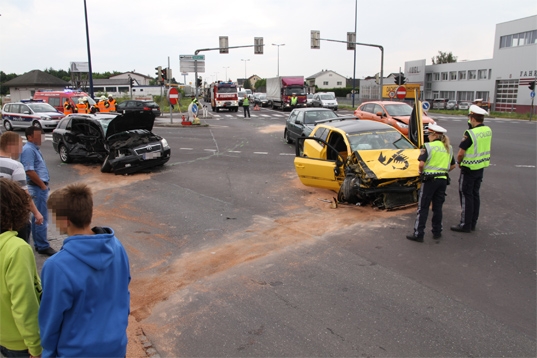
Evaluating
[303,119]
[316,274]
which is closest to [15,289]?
[316,274]

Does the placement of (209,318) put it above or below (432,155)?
below

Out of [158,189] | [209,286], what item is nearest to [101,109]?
[158,189]

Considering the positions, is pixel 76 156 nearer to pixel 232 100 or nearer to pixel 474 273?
pixel 474 273

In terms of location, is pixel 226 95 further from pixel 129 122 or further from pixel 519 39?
pixel 519 39

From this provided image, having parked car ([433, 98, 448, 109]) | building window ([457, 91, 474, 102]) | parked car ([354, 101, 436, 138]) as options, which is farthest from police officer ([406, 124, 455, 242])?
building window ([457, 91, 474, 102])

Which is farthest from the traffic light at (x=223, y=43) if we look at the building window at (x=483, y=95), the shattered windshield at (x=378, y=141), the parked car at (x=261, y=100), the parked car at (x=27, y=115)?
the building window at (x=483, y=95)

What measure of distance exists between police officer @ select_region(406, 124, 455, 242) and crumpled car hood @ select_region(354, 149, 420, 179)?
116 cm

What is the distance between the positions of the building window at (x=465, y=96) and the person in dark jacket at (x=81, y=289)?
5964 cm

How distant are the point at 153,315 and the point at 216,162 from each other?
32.1 ft

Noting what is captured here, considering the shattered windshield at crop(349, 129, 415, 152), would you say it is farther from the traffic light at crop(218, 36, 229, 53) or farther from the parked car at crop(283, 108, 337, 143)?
the traffic light at crop(218, 36, 229, 53)

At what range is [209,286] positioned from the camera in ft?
16.5

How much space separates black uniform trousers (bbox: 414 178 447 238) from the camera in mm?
6305

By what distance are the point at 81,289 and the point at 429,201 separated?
545 centimetres

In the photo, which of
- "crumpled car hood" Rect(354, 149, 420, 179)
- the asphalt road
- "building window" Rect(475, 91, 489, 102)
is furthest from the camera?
"building window" Rect(475, 91, 489, 102)
